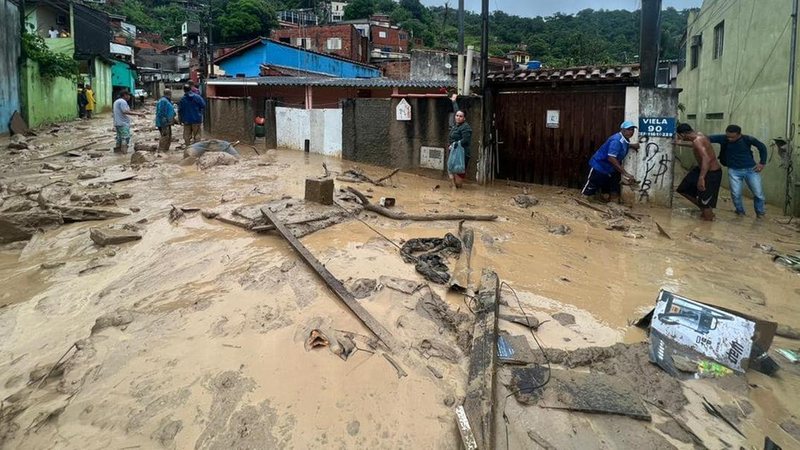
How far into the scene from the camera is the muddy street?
288cm

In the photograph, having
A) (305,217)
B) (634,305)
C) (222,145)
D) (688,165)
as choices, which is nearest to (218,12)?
(222,145)

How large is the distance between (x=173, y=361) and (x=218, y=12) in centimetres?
5718

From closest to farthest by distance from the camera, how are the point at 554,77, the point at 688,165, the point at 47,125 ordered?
the point at 554,77
the point at 688,165
the point at 47,125

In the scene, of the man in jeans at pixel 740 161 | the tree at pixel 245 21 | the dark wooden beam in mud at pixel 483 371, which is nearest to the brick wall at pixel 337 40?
the tree at pixel 245 21

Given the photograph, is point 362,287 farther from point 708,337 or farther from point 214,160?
point 214,160

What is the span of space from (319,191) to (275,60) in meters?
26.7

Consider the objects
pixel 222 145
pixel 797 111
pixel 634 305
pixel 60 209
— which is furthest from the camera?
pixel 222 145

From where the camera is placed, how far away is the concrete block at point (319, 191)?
727 cm

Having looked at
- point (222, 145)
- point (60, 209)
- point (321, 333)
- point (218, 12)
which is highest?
point (218, 12)

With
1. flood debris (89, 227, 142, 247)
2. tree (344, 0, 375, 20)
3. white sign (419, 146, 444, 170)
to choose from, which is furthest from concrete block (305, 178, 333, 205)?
tree (344, 0, 375, 20)

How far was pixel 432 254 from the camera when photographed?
5508mm

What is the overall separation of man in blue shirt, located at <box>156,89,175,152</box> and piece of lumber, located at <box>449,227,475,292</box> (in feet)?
34.3

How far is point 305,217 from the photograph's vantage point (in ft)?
21.6

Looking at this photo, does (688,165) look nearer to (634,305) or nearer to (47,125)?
(634,305)
